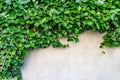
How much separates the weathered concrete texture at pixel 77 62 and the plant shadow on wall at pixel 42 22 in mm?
223

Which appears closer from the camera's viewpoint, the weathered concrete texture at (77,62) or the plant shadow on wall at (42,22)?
the plant shadow on wall at (42,22)

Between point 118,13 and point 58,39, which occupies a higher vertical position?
point 118,13

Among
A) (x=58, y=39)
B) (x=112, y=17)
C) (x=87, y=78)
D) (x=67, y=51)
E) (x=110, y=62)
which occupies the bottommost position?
(x=87, y=78)

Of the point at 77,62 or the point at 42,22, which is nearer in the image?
the point at 42,22

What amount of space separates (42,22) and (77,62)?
3.08ft

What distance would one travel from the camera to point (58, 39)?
3.71m

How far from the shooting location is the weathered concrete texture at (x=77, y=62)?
12.4 ft

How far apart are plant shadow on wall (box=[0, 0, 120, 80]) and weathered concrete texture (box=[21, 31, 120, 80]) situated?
0.22 m

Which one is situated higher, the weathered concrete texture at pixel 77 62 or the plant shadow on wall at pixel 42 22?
the plant shadow on wall at pixel 42 22

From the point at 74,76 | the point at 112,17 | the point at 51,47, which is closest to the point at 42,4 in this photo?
the point at 51,47

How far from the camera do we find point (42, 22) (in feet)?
11.2

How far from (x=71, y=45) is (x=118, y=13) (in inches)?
36.7

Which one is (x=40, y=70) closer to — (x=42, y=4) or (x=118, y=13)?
(x=42, y=4)

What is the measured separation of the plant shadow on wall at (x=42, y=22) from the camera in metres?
3.38
